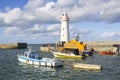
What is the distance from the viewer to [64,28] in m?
97.5

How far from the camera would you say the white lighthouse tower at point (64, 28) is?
97.2 m

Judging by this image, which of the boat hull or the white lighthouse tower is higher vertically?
the white lighthouse tower

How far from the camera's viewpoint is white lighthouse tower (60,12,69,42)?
9719cm

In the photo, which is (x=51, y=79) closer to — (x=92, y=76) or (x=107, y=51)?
(x=92, y=76)

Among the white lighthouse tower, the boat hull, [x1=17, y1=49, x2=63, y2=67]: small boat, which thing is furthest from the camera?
the white lighthouse tower

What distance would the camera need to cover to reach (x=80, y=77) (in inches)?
1625

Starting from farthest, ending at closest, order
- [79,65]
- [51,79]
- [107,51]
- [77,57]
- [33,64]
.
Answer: [107,51]
[77,57]
[33,64]
[79,65]
[51,79]

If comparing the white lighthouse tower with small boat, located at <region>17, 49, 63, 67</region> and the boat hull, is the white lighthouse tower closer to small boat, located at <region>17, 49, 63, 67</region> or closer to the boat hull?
small boat, located at <region>17, 49, 63, 67</region>

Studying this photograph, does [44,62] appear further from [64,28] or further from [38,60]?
[64,28]

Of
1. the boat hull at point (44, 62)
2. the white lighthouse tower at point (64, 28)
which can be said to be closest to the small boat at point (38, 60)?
the boat hull at point (44, 62)

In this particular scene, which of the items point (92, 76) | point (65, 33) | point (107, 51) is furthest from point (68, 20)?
point (92, 76)

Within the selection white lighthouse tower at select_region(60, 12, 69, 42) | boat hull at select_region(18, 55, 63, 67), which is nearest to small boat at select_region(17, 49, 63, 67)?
boat hull at select_region(18, 55, 63, 67)

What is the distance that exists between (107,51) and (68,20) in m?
19.1

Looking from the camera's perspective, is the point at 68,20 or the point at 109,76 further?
the point at 68,20
